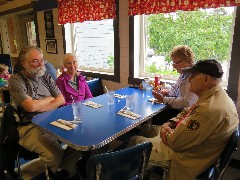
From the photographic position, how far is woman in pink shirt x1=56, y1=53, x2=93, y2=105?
94.9 inches

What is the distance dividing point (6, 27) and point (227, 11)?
229 inches

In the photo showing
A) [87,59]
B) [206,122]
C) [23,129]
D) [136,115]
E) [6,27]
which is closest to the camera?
[206,122]

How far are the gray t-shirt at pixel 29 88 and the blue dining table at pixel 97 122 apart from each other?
281 millimetres

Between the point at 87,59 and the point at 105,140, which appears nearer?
the point at 105,140

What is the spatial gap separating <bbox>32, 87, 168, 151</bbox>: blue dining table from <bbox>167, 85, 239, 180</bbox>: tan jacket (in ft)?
1.20

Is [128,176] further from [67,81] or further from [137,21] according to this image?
[137,21]

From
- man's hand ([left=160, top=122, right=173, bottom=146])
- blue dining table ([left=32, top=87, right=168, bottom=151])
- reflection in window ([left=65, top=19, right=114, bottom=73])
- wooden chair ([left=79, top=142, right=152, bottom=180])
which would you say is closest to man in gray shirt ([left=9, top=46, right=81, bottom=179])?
blue dining table ([left=32, top=87, right=168, bottom=151])

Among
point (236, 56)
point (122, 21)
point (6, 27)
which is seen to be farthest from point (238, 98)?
point (6, 27)

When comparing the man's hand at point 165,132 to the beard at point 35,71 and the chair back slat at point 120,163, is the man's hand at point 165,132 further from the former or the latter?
the beard at point 35,71

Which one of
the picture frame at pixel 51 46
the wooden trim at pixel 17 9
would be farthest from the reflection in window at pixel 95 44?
the wooden trim at pixel 17 9

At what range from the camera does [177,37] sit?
2.67 m

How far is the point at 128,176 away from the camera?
124 cm

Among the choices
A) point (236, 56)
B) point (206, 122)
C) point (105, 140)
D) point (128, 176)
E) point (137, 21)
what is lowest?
point (128, 176)

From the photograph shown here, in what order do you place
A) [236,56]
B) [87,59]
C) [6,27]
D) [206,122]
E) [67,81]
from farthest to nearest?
[6,27] → [87,59] → [67,81] → [236,56] → [206,122]
